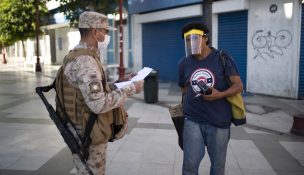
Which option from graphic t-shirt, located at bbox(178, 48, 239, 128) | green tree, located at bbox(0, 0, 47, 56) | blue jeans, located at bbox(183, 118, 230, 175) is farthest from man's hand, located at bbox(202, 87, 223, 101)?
green tree, located at bbox(0, 0, 47, 56)

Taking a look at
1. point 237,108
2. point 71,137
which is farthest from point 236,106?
point 71,137

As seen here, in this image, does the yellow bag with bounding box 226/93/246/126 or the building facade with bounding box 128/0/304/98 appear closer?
the yellow bag with bounding box 226/93/246/126

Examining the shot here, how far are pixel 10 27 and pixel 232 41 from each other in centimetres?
1949

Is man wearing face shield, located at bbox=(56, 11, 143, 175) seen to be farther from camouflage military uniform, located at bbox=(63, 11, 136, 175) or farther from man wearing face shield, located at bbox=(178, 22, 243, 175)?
man wearing face shield, located at bbox=(178, 22, 243, 175)

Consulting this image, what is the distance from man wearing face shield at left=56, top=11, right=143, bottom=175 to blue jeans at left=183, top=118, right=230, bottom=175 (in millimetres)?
659

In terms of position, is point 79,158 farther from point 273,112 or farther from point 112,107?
point 273,112

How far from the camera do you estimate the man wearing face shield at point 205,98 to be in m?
3.10

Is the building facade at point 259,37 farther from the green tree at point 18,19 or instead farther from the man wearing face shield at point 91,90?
the green tree at point 18,19

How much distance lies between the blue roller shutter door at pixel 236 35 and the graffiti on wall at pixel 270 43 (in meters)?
0.52

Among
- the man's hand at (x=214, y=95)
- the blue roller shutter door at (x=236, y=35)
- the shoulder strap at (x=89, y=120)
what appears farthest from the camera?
the blue roller shutter door at (x=236, y=35)

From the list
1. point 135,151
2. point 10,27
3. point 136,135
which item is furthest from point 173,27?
point 10,27

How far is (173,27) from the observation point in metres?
15.4

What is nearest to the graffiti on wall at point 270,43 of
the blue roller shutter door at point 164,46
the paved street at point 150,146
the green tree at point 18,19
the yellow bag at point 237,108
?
the paved street at point 150,146

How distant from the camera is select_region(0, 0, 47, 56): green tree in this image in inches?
1030
